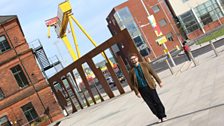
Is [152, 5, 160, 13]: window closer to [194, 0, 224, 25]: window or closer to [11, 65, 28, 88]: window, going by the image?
[194, 0, 224, 25]: window

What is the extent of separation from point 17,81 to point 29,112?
2881 millimetres

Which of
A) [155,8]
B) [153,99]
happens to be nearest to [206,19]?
[155,8]

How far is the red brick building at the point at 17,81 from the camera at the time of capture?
34406 mm

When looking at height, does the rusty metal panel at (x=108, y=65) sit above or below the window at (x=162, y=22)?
below

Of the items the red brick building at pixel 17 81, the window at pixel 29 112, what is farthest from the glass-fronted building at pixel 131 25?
the window at pixel 29 112

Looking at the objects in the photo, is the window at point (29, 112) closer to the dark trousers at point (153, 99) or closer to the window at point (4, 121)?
the window at point (4, 121)

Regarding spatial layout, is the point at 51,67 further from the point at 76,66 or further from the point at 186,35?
the point at 186,35

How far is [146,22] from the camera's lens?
82562 millimetres

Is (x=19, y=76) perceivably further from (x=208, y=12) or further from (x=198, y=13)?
(x=208, y=12)

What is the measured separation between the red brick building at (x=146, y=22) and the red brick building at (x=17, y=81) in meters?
46.7

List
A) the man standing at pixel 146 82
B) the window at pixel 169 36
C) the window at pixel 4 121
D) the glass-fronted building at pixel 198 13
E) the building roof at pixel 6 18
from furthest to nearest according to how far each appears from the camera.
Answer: the window at pixel 169 36
the glass-fronted building at pixel 198 13
the building roof at pixel 6 18
the window at pixel 4 121
the man standing at pixel 146 82

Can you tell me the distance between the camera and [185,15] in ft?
252

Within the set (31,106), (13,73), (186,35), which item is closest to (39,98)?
(31,106)

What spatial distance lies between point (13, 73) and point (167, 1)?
51445 millimetres
